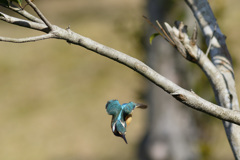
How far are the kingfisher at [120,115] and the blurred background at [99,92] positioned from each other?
3787mm

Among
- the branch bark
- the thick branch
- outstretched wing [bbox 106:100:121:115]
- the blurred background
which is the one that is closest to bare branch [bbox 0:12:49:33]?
the thick branch

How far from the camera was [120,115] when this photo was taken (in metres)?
2.05

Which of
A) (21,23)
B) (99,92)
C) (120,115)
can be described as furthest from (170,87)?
(99,92)

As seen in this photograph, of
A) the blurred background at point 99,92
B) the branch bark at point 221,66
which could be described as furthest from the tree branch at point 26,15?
the blurred background at point 99,92

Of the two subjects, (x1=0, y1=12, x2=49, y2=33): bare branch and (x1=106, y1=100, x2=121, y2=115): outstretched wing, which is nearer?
(x1=0, y1=12, x2=49, y2=33): bare branch

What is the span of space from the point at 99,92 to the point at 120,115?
42.4 feet

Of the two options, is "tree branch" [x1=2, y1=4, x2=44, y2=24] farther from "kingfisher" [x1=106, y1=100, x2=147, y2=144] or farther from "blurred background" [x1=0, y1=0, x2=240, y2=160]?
"blurred background" [x1=0, y1=0, x2=240, y2=160]

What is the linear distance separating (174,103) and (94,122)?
608 centimetres

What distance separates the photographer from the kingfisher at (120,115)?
2.01m

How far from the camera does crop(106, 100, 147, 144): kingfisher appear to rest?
6.59 ft

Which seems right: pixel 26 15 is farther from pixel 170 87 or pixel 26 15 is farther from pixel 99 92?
pixel 99 92

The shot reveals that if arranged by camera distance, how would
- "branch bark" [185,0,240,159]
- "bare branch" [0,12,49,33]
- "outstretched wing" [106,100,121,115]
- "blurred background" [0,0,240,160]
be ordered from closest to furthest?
"bare branch" [0,12,49,33], "outstretched wing" [106,100,121,115], "branch bark" [185,0,240,159], "blurred background" [0,0,240,160]

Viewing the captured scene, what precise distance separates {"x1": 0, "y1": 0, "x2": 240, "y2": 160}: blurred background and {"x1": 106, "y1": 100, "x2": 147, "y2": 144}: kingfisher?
12.4ft

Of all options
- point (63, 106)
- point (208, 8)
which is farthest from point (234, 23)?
point (208, 8)
